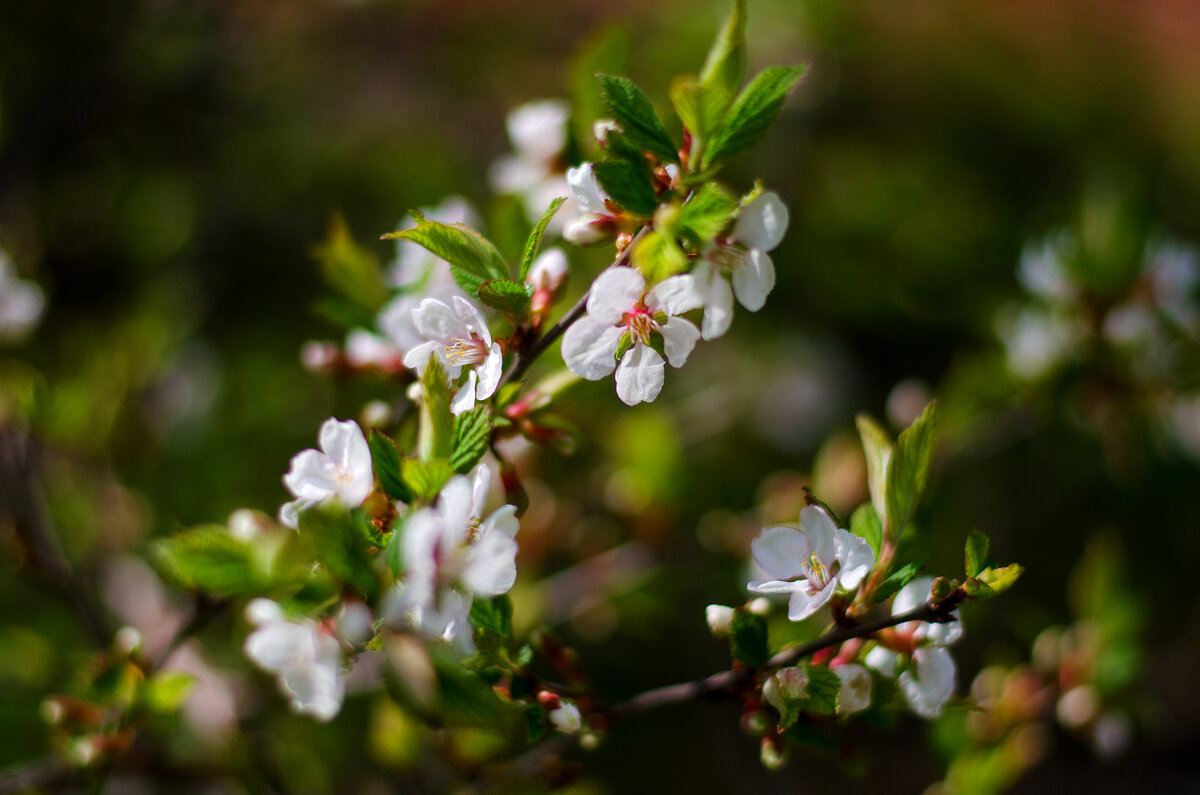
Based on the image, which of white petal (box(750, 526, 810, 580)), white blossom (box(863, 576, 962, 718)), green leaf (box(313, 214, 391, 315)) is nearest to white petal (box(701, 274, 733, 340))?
white petal (box(750, 526, 810, 580))

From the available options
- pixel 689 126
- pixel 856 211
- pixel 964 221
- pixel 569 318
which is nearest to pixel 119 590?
pixel 569 318

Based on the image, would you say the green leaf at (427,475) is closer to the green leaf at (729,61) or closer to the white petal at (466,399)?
the white petal at (466,399)

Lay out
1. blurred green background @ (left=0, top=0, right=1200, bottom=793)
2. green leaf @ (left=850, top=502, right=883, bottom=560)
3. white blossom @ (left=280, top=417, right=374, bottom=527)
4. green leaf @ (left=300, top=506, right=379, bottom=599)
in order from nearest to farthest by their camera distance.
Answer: green leaf @ (left=300, top=506, right=379, bottom=599) → white blossom @ (left=280, top=417, right=374, bottom=527) → green leaf @ (left=850, top=502, right=883, bottom=560) → blurred green background @ (left=0, top=0, right=1200, bottom=793)

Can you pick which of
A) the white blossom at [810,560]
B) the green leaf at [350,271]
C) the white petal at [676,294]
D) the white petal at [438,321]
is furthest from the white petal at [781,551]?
the green leaf at [350,271]

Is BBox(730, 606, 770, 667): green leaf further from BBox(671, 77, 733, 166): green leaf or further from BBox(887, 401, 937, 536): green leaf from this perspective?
BBox(671, 77, 733, 166): green leaf

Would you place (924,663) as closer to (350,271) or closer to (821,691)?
(821,691)

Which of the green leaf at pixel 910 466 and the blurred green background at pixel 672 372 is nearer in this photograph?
the green leaf at pixel 910 466
